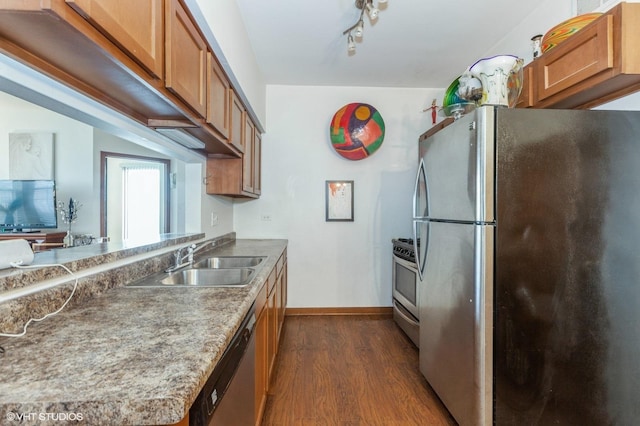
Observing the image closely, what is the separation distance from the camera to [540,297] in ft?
4.76

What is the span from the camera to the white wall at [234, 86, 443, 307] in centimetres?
351

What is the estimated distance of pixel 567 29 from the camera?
1681mm

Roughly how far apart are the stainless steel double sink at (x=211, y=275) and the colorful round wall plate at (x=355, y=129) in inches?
68.0

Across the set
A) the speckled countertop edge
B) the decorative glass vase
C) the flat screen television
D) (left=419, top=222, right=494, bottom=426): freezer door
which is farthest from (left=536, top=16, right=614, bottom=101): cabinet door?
the flat screen television

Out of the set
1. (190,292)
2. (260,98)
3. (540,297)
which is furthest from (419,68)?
(190,292)

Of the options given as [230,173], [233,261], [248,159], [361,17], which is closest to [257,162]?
[248,159]

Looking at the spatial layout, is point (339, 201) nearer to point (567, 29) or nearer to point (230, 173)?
point (230, 173)

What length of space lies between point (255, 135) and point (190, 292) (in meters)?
2.13

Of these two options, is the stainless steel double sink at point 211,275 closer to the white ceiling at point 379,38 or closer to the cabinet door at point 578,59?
the white ceiling at point 379,38

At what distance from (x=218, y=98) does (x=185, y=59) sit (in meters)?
0.50

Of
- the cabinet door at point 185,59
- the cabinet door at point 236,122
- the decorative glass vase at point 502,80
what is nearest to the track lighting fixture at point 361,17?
the decorative glass vase at point 502,80

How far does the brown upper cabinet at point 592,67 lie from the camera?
132 centimetres

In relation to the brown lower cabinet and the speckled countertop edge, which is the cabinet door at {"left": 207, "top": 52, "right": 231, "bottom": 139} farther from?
the brown lower cabinet

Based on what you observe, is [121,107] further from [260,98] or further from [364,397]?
[364,397]
